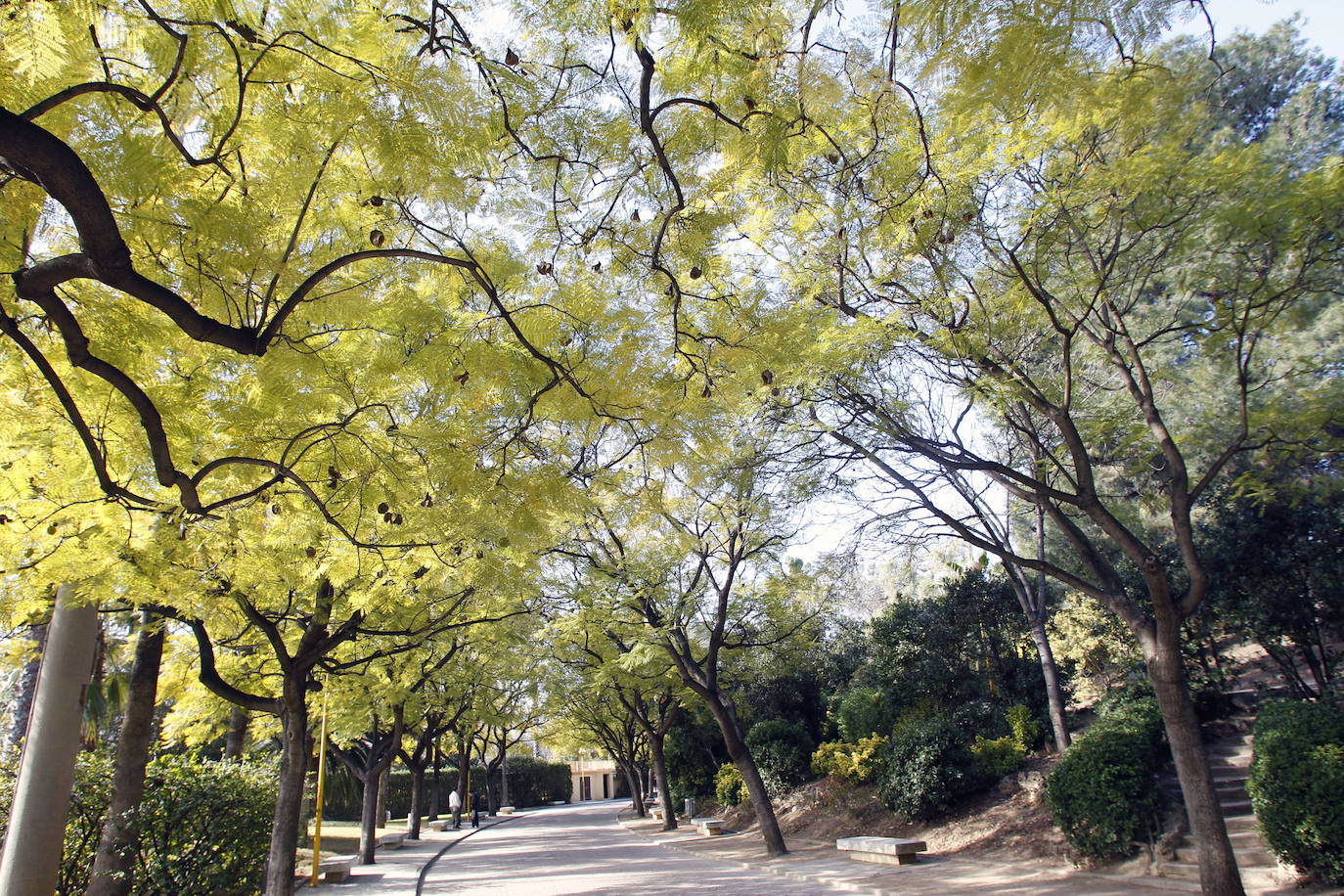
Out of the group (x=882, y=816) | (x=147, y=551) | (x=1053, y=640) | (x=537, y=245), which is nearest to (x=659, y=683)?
(x=882, y=816)

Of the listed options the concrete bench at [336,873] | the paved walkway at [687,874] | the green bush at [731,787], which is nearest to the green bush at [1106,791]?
the paved walkway at [687,874]

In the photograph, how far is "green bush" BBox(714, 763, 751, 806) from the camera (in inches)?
898

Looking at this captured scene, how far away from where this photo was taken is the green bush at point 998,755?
1485cm

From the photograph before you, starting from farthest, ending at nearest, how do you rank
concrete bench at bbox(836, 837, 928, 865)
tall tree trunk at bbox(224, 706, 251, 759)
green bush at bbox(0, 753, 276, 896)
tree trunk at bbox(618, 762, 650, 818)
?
tree trunk at bbox(618, 762, 650, 818), tall tree trunk at bbox(224, 706, 251, 759), concrete bench at bbox(836, 837, 928, 865), green bush at bbox(0, 753, 276, 896)

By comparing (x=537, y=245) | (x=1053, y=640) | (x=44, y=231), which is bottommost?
(x=1053, y=640)

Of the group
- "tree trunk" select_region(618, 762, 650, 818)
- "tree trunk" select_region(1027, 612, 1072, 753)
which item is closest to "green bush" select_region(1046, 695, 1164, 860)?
"tree trunk" select_region(1027, 612, 1072, 753)

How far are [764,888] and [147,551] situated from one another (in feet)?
32.1

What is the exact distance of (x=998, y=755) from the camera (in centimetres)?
1516

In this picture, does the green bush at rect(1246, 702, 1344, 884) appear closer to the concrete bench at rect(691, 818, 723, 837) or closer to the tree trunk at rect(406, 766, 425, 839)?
the concrete bench at rect(691, 818, 723, 837)

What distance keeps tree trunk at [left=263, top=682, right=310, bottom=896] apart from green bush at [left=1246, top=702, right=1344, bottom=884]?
1060 centimetres

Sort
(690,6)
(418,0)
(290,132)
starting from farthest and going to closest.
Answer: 1. (418,0)
2. (290,132)
3. (690,6)

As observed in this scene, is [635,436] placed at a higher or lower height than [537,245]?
lower

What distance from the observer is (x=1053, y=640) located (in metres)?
16.7

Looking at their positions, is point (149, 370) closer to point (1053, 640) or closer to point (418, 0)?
point (418, 0)
